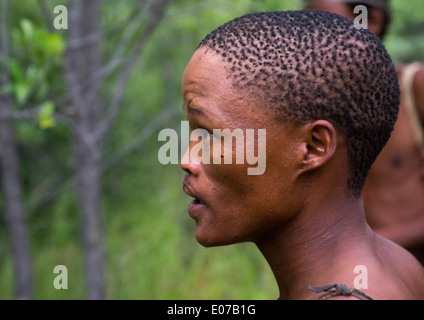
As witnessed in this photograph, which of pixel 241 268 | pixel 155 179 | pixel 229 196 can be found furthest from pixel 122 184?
pixel 229 196

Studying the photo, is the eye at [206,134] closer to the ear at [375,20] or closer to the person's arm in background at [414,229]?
the person's arm in background at [414,229]

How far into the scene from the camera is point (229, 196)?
182 centimetres

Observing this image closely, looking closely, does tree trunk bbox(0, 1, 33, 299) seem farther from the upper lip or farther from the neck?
the neck

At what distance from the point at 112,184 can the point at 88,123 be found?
103 inches

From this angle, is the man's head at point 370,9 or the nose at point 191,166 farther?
the man's head at point 370,9

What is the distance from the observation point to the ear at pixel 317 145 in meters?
1.75

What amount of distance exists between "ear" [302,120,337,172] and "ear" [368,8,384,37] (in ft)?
6.79

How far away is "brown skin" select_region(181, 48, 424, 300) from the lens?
1.75m

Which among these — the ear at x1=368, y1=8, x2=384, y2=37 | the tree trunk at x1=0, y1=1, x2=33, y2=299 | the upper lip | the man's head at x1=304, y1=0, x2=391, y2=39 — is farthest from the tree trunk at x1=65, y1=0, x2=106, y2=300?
the upper lip

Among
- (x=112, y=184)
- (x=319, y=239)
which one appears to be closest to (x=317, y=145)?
(x=319, y=239)

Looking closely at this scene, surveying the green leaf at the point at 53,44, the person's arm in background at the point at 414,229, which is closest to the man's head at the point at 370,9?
the person's arm in background at the point at 414,229

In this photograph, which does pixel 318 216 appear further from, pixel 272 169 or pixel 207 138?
pixel 207 138

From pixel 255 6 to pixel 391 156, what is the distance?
4.10 feet

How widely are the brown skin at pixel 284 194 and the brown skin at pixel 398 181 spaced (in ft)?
5.79
